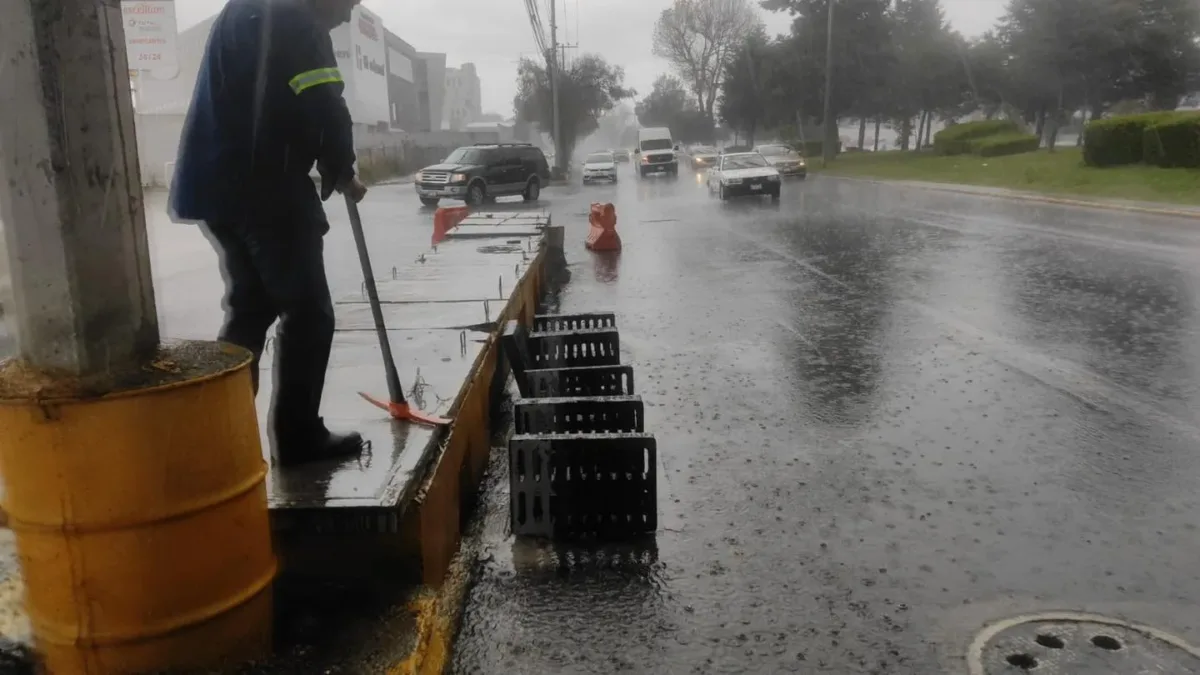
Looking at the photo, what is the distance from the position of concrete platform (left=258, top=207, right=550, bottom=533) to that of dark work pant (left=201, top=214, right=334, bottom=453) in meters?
0.21

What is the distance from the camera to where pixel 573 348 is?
598cm

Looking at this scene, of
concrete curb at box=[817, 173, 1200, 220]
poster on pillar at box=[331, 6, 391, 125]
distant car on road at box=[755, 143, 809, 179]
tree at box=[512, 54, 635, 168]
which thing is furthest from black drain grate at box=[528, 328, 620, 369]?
tree at box=[512, 54, 635, 168]

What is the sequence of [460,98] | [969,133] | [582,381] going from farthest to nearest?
1. [460,98]
2. [969,133]
3. [582,381]

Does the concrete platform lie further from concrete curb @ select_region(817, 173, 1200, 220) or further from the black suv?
the black suv

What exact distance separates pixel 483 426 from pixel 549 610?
186 cm

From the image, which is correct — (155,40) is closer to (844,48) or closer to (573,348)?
(573,348)

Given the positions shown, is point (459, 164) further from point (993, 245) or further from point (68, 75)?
point (68, 75)

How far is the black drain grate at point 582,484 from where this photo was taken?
3963mm

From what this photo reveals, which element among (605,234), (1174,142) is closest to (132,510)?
(605,234)

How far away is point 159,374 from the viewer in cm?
246

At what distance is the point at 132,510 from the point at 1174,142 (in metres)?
27.7

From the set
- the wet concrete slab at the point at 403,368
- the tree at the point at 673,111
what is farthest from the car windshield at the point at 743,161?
the tree at the point at 673,111

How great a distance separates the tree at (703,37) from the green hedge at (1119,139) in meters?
52.1

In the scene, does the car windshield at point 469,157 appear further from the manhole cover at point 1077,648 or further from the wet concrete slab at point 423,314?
the manhole cover at point 1077,648
